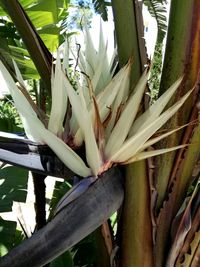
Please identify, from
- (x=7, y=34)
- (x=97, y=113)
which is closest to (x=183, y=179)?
(x=97, y=113)

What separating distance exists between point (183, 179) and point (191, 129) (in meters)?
0.08

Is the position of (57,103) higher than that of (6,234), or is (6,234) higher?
(57,103)

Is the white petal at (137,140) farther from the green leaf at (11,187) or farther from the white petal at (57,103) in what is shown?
the green leaf at (11,187)

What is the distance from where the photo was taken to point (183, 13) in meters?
0.59

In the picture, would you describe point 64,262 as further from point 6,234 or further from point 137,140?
point 137,140

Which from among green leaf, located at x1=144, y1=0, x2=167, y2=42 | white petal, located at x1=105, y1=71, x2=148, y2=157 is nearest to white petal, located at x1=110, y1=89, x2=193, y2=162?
white petal, located at x1=105, y1=71, x2=148, y2=157

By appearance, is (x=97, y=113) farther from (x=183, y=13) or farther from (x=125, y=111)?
(x=183, y=13)

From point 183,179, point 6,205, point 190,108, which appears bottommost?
point 6,205

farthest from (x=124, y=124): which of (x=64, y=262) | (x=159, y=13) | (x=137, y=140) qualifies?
(x=159, y=13)

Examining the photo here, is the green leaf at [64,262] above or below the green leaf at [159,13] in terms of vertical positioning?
below

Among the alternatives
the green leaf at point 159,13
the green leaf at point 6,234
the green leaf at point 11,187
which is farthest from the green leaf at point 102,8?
the green leaf at point 6,234

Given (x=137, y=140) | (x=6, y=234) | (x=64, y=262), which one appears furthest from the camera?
(x=6, y=234)

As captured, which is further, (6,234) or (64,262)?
(6,234)

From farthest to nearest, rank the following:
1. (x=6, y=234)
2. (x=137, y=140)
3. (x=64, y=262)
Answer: (x=6, y=234) → (x=64, y=262) → (x=137, y=140)
